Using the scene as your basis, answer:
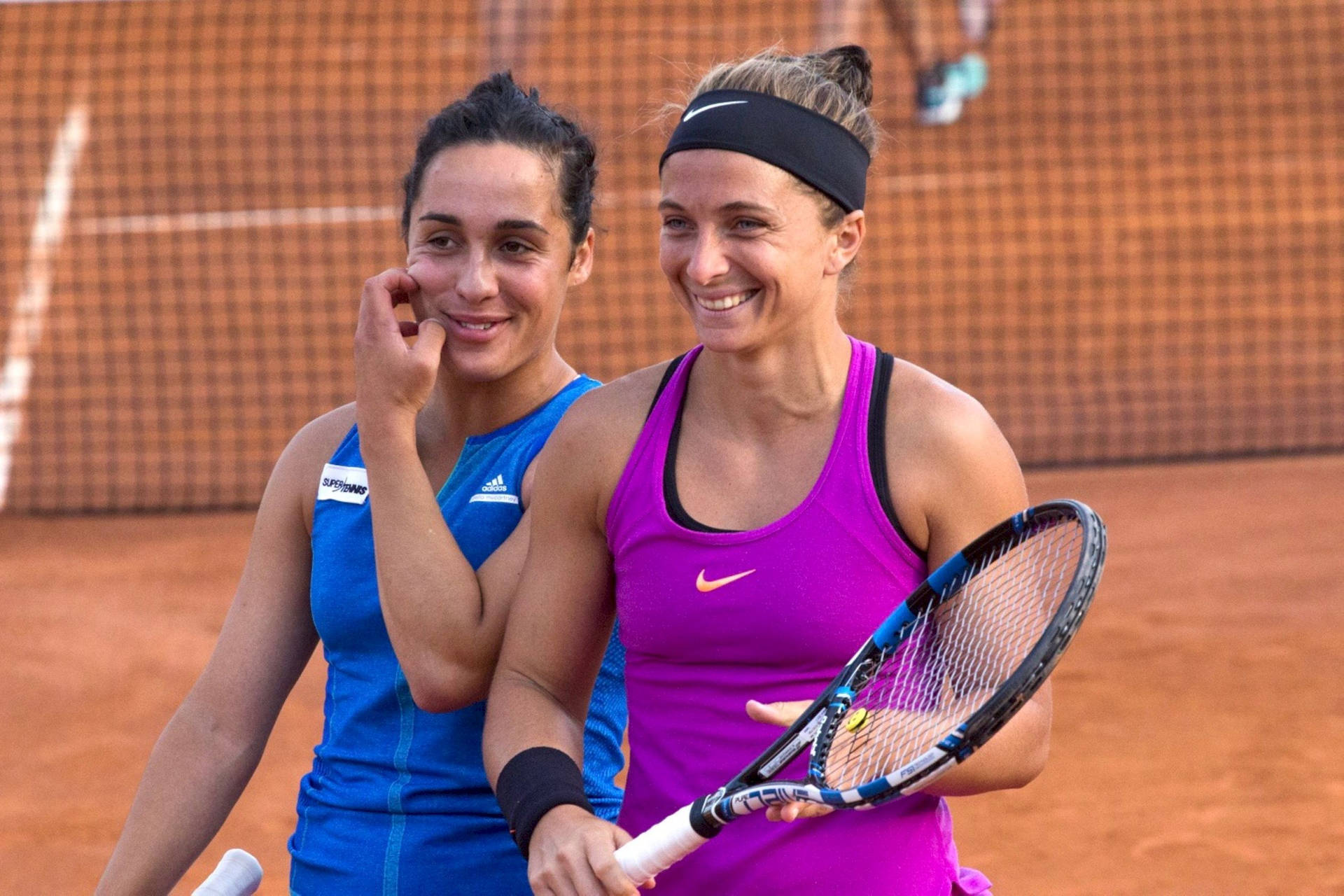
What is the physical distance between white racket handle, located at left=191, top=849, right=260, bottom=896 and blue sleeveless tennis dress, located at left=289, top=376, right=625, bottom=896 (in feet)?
0.23

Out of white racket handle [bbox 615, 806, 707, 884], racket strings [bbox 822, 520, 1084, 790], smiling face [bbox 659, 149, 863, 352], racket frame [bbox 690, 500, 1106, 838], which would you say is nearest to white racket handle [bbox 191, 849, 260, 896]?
white racket handle [bbox 615, 806, 707, 884]

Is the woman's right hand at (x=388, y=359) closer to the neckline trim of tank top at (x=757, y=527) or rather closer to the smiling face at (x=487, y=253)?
the smiling face at (x=487, y=253)

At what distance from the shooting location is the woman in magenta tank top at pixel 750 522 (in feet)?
7.36

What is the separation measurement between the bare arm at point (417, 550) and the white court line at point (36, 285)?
20.6 feet

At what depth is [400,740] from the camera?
8.54 feet

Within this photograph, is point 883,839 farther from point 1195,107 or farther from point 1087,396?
point 1195,107

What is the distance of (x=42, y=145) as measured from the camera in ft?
46.3

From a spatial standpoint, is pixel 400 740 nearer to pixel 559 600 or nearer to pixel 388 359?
pixel 559 600

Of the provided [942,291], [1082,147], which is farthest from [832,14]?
[942,291]

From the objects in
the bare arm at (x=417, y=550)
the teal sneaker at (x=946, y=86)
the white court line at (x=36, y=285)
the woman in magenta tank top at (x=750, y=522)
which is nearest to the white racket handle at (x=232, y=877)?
the bare arm at (x=417, y=550)

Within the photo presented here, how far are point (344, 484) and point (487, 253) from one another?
1.48ft

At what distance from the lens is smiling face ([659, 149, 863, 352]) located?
7.49 feet

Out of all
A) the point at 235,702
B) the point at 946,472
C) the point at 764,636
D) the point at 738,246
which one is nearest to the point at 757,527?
the point at 764,636

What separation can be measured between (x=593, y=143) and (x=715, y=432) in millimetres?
733
